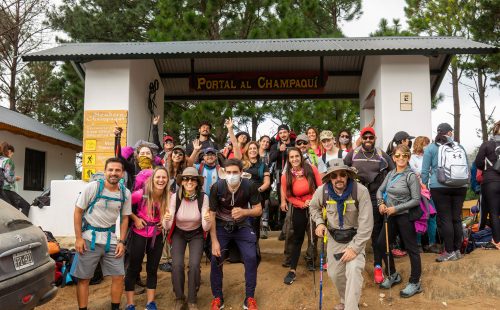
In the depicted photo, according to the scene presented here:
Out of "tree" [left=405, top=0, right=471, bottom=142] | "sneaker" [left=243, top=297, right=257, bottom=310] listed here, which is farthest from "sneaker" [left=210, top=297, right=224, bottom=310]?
"tree" [left=405, top=0, right=471, bottom=142]

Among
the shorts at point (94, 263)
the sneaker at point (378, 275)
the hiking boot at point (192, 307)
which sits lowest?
the hiking boot at point (192, 307)

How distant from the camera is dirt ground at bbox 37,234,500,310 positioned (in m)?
5.69

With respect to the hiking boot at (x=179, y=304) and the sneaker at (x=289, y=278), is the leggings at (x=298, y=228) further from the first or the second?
the hiking boot at (x=179, y=304)

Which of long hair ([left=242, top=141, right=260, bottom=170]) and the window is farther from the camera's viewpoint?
the window

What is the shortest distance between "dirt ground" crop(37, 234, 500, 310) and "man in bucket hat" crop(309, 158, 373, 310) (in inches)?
38.0

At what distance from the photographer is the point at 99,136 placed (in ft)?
29.0

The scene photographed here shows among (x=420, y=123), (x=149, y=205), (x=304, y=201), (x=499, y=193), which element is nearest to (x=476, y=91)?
→ (x=420, y=123)

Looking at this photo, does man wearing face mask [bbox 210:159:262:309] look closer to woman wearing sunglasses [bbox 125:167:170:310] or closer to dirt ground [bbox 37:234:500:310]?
dirt ground [bbox 37:234:500:310]

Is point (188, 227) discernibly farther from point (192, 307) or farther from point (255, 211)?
point (192, 307)

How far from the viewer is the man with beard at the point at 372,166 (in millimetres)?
6211

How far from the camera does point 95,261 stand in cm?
497

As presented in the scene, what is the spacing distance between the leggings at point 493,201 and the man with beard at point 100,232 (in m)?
5.13

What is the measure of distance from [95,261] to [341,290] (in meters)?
2.79

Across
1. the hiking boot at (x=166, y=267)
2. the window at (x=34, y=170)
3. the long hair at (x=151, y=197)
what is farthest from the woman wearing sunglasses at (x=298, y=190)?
the window at (x=34, y=170)
